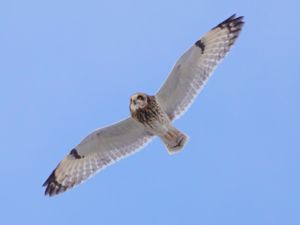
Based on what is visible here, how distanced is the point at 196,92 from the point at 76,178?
2.27 m

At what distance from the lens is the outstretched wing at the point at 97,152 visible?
13.3 metres

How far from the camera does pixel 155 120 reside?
13.0 m

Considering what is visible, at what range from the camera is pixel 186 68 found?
1302 centimetres

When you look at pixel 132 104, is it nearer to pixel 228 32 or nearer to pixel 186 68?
pixel 186 68

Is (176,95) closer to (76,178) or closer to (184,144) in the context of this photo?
(184,144)

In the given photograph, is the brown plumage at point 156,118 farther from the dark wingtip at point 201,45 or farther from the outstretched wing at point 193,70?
the dark wingtip at point 201,45

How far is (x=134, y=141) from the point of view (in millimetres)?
13445

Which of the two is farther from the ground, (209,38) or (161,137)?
(209,38)

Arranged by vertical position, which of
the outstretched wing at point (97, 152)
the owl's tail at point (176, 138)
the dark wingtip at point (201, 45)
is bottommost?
the owl's tail at point (176, 138)

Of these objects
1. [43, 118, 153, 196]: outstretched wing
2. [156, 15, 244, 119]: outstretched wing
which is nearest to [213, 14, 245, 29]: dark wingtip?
[156, 15, 244, 119]: outstretched wing

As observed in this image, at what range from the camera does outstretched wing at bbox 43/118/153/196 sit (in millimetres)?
13328

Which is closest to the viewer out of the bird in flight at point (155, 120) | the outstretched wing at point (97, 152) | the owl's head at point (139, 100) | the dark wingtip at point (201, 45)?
the owl's head at point (139, 100)

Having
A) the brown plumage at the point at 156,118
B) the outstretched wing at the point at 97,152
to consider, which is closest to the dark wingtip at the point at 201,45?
the brown plumage at the point at 156,118

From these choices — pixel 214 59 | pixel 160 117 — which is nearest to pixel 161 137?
pixel 160 117
